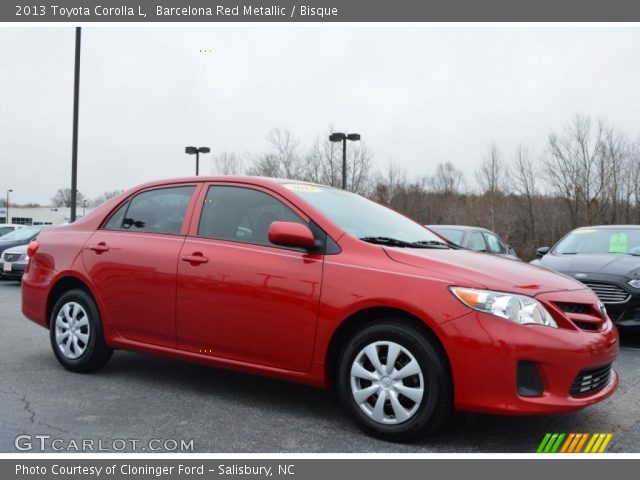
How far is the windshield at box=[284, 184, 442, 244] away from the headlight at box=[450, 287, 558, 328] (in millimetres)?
899

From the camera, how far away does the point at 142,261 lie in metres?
4.73

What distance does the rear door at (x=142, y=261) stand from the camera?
460 cm

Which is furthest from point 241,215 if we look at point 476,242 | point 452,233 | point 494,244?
point 494,244

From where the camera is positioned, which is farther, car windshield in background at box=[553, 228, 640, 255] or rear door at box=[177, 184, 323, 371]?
car windshield in background at box=[553, 228, 640, 255]

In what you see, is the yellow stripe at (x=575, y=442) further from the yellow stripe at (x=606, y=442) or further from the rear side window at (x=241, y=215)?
the rear side window at (x=241, y=215)

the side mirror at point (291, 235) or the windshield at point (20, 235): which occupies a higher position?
the side mirror at point (291, 235)

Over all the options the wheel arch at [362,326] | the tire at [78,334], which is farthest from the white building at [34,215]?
the wheel arch at [362,326]

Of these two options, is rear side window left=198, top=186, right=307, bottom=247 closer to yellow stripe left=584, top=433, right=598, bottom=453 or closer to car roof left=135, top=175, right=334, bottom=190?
car roof left=135, top=175, right=334, bottom=190

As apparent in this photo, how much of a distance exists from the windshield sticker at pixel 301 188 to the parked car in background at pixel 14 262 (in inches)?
426

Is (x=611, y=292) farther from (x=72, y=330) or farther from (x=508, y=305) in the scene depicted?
(x=72, y=330)

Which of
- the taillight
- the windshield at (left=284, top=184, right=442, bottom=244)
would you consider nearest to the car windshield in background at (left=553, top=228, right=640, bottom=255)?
the windshield at (left=284, top=184, right=442, bottom=244)

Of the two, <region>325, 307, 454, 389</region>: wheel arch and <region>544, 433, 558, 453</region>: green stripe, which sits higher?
<region>325, 307, 454, 389</region>: wheel arch

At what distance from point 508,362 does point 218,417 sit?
1882mm

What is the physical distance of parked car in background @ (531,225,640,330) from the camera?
264 inches
